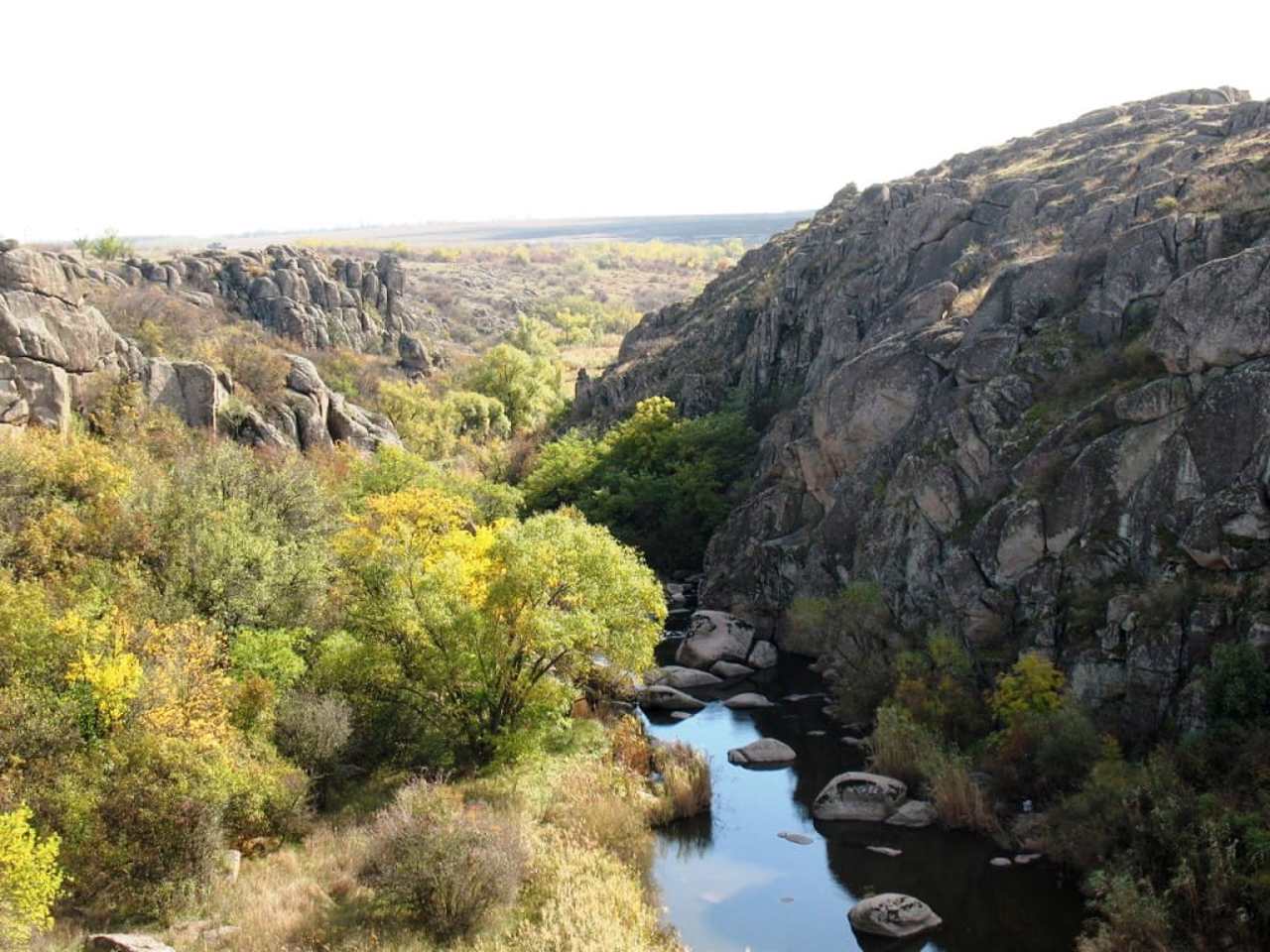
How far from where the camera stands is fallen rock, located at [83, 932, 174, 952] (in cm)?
1864

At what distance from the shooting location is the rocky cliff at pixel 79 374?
3900cm

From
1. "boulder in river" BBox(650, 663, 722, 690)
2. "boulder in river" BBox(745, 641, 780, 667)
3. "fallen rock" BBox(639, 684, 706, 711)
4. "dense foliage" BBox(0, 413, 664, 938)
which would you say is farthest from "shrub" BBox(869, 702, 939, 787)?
"boulder in river" BBox(745, 641, 780, 667)

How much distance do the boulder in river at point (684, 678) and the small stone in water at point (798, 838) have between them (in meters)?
12.3

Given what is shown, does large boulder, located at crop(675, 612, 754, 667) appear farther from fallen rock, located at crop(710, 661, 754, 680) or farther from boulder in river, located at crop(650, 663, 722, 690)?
boulder in river, located at crop(650, 663, 722, 690)

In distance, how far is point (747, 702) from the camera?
127ft

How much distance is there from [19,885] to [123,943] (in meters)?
1.96

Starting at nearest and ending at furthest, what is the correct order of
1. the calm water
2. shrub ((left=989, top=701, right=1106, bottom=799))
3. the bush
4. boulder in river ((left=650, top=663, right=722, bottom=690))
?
the bush, the calm water, shrub ((left=989, top=701, right=1106, bottom=799)), boulder in river ((left=650, top=663, right=722, bottom=690))

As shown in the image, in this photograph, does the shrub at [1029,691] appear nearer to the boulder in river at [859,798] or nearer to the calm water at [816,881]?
the boulder in river at [859,798]

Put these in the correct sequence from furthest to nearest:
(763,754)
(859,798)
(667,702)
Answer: (667,702), (763,754), (859,798)

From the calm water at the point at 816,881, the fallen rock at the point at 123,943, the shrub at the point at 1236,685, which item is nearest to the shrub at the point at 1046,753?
the calm water at the point at 816,881

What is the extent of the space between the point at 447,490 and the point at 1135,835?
32162mm

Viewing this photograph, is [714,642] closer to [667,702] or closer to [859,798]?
[667,702]

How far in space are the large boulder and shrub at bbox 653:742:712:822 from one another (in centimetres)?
1191

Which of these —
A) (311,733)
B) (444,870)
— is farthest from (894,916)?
(311,733)
